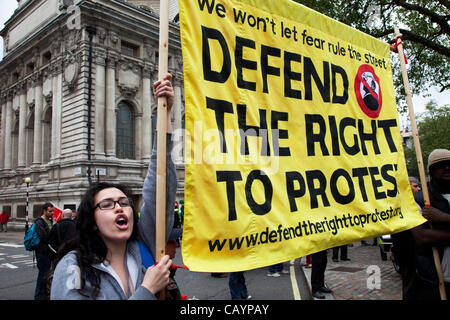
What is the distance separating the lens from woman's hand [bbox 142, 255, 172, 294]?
1.77 metres

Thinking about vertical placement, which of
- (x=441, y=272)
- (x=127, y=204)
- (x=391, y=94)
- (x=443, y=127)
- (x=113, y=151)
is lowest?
(x=441, y=272)

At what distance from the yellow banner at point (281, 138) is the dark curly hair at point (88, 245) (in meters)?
0.51

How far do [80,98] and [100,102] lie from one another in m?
1.32

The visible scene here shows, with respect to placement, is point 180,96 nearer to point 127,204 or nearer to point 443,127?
point 127,204

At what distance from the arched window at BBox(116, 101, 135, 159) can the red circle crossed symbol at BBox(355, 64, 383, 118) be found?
23.5m

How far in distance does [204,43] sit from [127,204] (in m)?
1.24

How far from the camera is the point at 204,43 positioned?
2.38 meters

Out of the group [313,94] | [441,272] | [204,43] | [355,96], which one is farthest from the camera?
[355,96]

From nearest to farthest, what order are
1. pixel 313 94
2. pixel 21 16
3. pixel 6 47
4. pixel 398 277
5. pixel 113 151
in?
pixel 313 94
pixel 398 277
pixel 113 151
pixel 21 16
pixel 6 47

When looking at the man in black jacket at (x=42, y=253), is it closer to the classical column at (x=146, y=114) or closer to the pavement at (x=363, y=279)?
the pavement at (x=363, y=279)

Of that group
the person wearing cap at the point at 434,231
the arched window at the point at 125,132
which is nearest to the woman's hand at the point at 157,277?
the person wearing cap at the point at 434,231

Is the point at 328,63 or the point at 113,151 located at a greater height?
the point at 113,151

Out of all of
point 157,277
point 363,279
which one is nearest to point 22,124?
point 363,279
